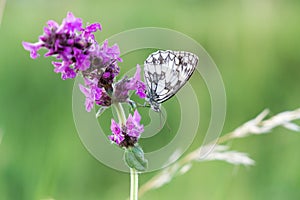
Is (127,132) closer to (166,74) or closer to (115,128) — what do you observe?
(115,128)

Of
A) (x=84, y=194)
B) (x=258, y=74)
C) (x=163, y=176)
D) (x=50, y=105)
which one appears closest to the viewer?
(x=163, y=176)

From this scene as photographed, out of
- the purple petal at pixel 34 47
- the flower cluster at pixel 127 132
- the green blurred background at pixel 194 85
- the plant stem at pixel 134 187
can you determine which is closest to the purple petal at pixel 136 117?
the flower cluster at pixel 127 132

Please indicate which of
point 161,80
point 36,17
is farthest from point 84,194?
point 36,17

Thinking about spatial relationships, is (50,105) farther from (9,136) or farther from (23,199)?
(23,199)

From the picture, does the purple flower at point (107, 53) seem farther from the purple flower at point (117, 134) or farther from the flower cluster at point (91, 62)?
the purple flower at point (117, 134)

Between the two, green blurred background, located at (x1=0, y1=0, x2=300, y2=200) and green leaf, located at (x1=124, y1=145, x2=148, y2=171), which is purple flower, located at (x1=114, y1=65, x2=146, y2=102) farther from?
green blurred background, located at (x1=0, y1=0, x2=300, y2=200)

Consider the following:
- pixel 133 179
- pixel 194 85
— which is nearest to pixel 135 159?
pixel 133 179

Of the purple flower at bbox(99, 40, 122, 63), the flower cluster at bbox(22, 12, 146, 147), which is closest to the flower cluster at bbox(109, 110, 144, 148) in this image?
the flower cluster at bbox(22, 12, 146, 147)
